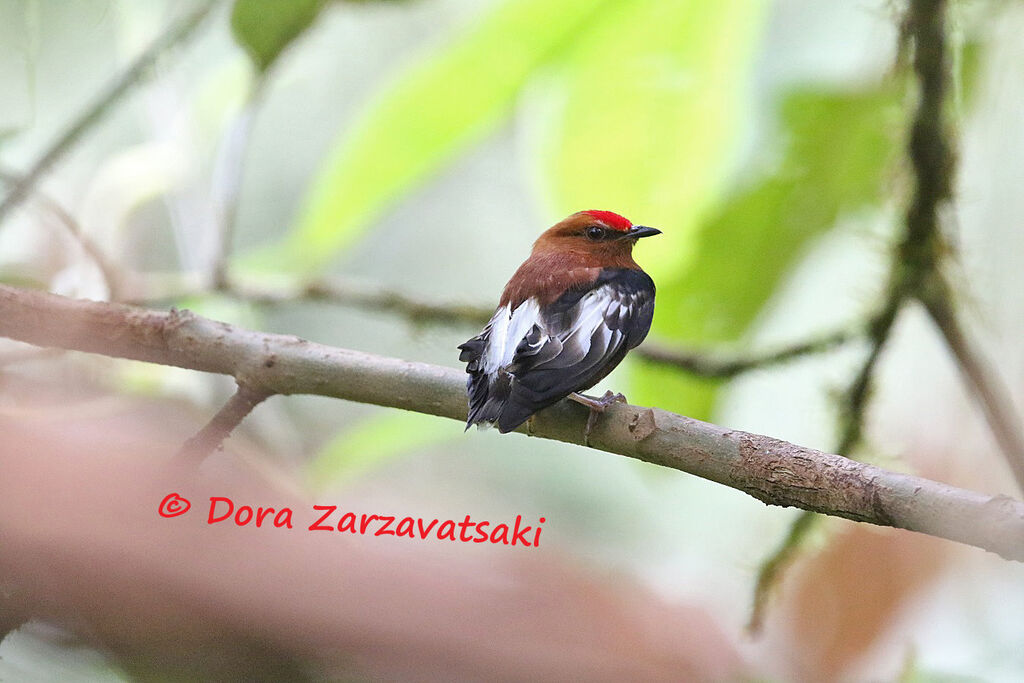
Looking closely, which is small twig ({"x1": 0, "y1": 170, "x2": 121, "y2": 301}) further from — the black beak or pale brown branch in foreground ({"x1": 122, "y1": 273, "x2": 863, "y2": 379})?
the black beak

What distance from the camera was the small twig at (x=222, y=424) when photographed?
0.60m

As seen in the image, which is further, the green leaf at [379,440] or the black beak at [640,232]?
the green leaf at [379,440]

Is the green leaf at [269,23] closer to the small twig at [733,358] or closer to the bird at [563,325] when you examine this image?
the bird at [563,325]

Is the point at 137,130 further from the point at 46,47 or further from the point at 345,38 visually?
the point at 46,47

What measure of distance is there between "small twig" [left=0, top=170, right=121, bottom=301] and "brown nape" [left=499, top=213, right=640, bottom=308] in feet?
1.64

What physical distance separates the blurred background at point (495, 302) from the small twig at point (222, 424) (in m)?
0.02

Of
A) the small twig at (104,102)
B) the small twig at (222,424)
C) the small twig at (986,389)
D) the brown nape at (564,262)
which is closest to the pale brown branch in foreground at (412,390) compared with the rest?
the small twig at (222,424)

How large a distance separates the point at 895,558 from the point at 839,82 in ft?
2.27

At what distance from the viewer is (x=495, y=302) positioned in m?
1.42

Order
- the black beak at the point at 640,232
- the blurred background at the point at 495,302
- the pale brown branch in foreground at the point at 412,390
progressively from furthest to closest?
1. the black beak at the point at 640,232
2. the pale brown branch in foreground at the point at 412,390
3. the blurred background at the point at 495,302

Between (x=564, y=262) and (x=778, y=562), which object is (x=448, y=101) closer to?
(x=564, y=262)

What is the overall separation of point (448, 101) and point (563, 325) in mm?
455

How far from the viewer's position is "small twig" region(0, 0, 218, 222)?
38.3 inches

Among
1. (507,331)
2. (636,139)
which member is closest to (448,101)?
(636,139)
